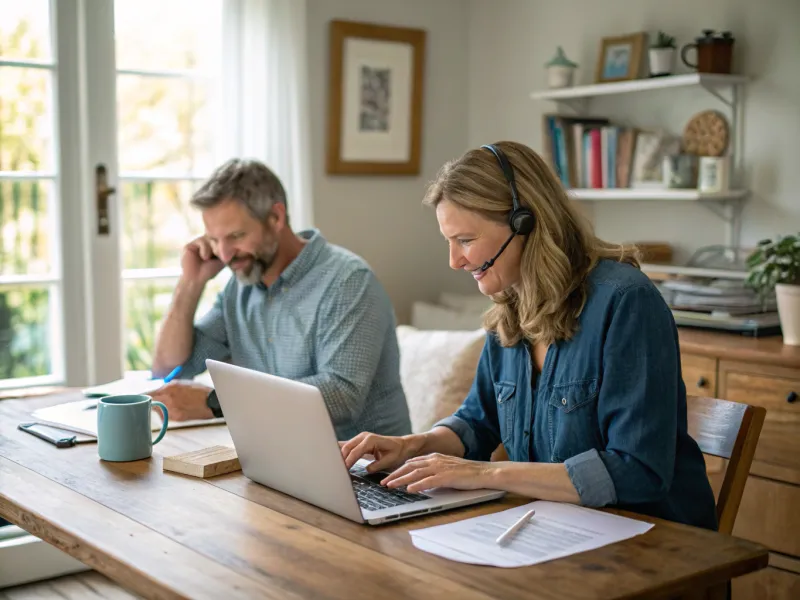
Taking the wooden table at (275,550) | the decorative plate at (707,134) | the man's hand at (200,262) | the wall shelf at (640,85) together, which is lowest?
the wooden table at (275,550)

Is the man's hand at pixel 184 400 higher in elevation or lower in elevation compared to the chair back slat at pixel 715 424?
lower

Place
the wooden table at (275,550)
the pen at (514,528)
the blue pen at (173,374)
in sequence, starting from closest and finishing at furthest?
1. the wooden table at (275,550)
2. the pen at (514,528)
3. the blue pen at (173,374)

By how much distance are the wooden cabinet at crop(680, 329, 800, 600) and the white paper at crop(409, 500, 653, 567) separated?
142 cm

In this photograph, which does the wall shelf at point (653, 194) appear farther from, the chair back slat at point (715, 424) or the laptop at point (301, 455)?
the laptop at point (301, 455)

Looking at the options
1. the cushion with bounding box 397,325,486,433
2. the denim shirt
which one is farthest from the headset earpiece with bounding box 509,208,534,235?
the cushion with bounding box 397,325,486,433

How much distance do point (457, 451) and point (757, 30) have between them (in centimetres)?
209

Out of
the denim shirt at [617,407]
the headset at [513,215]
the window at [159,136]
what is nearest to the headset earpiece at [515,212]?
the headset at [513,215]

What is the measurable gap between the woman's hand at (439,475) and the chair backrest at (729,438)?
1.48 feet

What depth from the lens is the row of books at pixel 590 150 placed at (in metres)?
3.70

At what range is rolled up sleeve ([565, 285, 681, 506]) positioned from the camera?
1.62 m

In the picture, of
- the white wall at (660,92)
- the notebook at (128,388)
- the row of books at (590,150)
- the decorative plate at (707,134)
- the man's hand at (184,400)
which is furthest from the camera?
the row of books at (590,150)

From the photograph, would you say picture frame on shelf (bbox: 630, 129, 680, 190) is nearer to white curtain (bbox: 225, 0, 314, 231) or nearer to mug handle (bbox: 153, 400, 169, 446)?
white curtain (bbox: 225, 0, 314, 231)

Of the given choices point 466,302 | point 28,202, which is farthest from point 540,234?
point 466,302

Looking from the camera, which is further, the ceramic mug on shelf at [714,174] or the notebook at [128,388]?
the ceramic mug on shelf at [714,174]
